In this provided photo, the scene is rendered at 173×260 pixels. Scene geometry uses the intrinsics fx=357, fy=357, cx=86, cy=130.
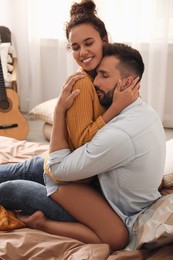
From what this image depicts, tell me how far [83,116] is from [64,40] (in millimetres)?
2586

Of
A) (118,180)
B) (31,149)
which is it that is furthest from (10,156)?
(118,180)

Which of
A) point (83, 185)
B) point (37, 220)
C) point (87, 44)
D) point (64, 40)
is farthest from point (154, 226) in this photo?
point (64, 40)

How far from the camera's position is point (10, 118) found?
323 cm

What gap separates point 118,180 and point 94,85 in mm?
354

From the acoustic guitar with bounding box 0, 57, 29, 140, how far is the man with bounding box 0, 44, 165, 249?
1943mm

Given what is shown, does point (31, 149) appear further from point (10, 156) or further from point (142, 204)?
point (142, 204)

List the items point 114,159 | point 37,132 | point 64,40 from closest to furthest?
point 114,159 < point 37,132 < point 64,40

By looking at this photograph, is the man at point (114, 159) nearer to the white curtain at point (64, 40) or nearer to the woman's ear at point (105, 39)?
the woman's ear at point (105, 39)

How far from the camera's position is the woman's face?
138 centimetres

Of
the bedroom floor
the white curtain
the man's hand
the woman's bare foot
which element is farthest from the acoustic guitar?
the man's hand

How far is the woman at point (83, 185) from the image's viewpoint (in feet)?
4.16

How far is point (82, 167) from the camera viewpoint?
122cm

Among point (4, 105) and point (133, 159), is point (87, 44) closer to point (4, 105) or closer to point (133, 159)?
point (133, 159)

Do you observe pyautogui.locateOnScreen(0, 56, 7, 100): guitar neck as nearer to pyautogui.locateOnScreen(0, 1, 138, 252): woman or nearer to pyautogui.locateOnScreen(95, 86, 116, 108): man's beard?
pyautogui.locateOnScreen(0, 1, 138, 252): woman
